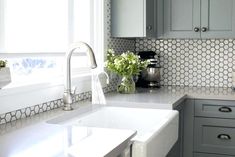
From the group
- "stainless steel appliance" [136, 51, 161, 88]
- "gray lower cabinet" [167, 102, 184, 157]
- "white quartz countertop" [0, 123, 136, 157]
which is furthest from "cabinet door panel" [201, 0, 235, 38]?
"white quartz countertop" [0, 123, 136, 157]

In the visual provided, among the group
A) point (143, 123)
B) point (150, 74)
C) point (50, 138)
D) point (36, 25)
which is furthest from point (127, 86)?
point (50, 138)

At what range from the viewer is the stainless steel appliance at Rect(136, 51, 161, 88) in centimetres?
350

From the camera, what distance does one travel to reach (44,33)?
240 centimetres

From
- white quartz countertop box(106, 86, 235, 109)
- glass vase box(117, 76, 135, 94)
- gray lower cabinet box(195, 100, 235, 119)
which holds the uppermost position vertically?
glass vase box(117, 76, 135, 94)

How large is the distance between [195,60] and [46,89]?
6.27ft

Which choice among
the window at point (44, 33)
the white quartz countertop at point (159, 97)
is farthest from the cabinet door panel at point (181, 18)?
the window at point (44, 33)

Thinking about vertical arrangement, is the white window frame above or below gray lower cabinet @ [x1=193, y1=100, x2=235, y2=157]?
above

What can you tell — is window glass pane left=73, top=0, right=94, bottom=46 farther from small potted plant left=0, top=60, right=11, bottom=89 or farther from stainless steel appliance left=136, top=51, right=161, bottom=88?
small potted plant left=0, top=60, right=11, bottom=89

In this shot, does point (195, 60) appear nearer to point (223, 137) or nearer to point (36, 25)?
point (223, 137)

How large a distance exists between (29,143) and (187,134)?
1.95 m

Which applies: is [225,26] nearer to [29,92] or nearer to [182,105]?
[182,105]

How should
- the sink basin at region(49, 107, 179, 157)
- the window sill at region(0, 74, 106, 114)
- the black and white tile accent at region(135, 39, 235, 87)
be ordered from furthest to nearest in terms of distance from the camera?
the black and white tile accent at region(135, 39, 235, 87) → the window sill at region(0, 74, 106, 114) → the sink basin at region(49, 107, 179, 157)

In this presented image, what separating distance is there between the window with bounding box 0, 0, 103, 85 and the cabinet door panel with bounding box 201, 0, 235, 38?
0.99 metres

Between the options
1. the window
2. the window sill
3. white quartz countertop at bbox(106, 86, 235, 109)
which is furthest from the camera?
white quartz countertop at bbox(106, 86, 235, 109)
